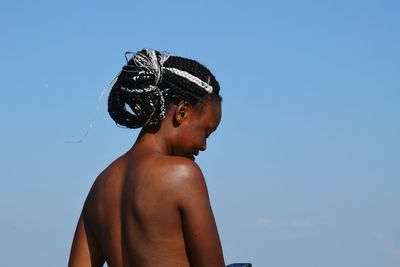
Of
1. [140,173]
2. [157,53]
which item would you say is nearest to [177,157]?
[140,173]

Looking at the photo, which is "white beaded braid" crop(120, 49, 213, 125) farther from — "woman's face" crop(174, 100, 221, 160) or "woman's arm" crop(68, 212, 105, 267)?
"woman's arm" crop(68, 212, 105, 267)

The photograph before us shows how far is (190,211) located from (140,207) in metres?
0.27

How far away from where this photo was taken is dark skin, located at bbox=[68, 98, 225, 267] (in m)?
6.21

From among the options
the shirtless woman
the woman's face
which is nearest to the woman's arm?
the shirtless woman

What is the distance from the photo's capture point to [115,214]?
6.50 meters

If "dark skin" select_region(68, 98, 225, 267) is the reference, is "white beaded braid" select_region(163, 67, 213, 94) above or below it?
above

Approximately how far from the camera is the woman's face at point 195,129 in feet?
21.3

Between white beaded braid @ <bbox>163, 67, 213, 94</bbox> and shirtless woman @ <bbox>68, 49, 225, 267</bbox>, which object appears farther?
white beaded braid @ <bbox>163, 67, 213, 94</bbox>

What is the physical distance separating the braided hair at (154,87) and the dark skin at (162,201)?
62 mm

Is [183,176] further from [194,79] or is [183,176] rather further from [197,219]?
[194,79]

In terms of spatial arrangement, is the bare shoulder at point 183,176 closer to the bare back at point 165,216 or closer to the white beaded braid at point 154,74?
the bare back at point 165,216

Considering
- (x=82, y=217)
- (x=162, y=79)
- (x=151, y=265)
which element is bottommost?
(x=151, y=265)

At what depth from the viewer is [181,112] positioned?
6.50 m

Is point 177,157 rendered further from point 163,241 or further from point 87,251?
point 87,251
